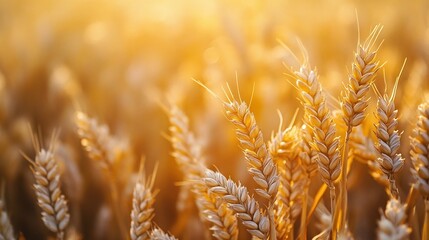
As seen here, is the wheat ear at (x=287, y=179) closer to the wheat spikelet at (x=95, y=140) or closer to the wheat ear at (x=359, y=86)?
the wheat ear at (x=359, y=86)

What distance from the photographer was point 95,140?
1387mm

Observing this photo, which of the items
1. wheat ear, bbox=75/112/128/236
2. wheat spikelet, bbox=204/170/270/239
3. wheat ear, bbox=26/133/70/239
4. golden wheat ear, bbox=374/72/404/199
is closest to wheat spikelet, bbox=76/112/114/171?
wheat ear, bbox=75/112/128/236

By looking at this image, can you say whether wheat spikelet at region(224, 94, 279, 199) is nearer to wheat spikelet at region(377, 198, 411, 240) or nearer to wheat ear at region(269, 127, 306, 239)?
wheat ear at region(269, 127, 306, 239)

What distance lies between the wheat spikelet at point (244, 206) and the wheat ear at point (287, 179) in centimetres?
9

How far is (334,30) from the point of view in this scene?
357cm

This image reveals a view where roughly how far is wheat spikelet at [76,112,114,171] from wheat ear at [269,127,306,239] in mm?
560

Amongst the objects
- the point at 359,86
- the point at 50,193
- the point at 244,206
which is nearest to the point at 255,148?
the point at 244,206

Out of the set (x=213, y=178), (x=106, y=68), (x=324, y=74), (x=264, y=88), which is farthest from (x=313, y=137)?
(x=106, y=68)

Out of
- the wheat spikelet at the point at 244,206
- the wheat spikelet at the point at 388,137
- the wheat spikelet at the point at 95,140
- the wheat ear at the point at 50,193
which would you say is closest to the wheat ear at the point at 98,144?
the wheat spikelet at the point at 95,140

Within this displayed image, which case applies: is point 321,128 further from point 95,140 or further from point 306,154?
point 95,140

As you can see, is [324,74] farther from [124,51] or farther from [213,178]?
[213,178]

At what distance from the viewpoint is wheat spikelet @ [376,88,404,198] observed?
3.19ft

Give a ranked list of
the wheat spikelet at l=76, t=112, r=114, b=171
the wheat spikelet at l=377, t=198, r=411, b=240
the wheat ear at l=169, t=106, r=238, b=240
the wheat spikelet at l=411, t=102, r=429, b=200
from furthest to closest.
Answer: the wheat spikelet at l=76, t=112, r=114, b=171 < the wheat ear at l=169, t=106, r=238, b=240 < the wheat spikelet at l=411, t=102, r=429, b=200 < the wheat spikelet at l=377, t=198, r=411, b=240

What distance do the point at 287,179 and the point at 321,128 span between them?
7.3 inches
